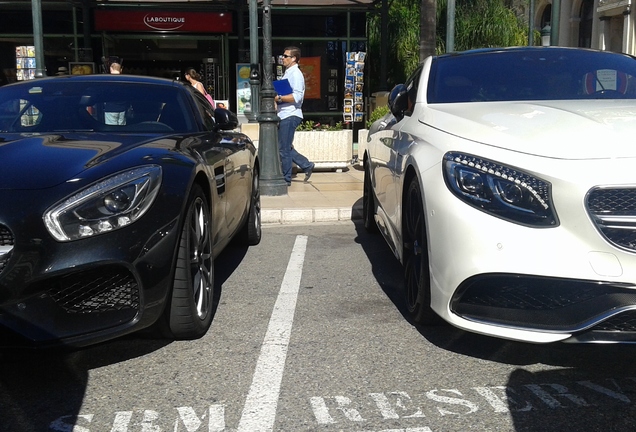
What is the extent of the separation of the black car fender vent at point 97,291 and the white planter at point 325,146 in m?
8.76

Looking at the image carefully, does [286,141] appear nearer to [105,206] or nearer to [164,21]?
[105,206]

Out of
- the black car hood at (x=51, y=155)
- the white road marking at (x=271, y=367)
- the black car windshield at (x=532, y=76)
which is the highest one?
the black car windshield at (x=532, y=76)

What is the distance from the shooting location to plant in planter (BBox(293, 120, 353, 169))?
→ 12.1 m

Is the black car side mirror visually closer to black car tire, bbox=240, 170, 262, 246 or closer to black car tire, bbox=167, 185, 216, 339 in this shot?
black car tire, bbox=167, 185, 216, 339

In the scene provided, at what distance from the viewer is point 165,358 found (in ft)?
12.7

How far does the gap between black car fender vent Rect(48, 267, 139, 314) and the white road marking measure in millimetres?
661

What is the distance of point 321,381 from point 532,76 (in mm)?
2611

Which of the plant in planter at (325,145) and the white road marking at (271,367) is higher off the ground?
the plant in planter at (325,145)

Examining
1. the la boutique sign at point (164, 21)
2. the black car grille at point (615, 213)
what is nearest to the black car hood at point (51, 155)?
the black car grille at point (615, 213)

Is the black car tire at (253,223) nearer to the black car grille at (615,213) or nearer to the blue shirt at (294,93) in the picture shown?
the blue shirt at (294,93)

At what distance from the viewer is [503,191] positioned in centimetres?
339

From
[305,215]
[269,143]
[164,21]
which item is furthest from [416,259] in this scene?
[164,21]

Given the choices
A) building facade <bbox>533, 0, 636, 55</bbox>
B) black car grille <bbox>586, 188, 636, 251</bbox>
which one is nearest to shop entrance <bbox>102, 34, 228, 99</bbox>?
building facade <bbox>533, 0, 636, 55</bbox>

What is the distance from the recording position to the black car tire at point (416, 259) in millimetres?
3926
